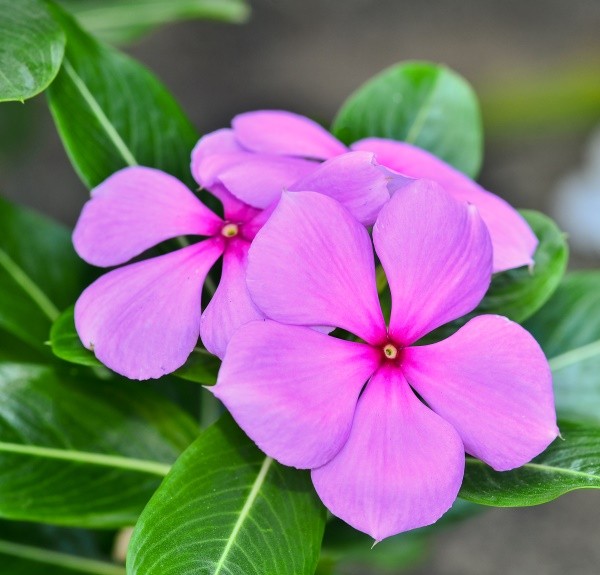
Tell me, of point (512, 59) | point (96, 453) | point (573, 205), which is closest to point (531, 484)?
point (96, 453)

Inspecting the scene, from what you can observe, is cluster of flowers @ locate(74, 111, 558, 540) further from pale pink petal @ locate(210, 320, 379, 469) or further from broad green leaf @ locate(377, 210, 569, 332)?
broad green leaf @ locate(377, 210, 569, 332)

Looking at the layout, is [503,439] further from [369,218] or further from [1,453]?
[1,453]

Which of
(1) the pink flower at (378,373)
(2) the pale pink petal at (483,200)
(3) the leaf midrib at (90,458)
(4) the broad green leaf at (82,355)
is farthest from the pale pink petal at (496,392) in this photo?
(3) the leaf midrib at (90,458)

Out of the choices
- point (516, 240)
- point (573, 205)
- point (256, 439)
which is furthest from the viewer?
point (573, 205)

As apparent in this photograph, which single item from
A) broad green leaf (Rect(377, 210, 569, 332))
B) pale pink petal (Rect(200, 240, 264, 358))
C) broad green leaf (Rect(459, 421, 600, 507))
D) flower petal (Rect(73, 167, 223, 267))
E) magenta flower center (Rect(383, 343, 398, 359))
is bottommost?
broad green leaf (Rect(459, 421, 600, 507))

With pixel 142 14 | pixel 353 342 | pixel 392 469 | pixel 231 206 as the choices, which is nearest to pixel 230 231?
pixel 231 206

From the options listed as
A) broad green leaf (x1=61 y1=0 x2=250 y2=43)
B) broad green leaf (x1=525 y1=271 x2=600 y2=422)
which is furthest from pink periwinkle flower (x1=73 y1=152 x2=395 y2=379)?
broad green leaf (x1=61 y1=0 x2=250 y2=43)

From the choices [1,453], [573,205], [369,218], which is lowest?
[573,205]
